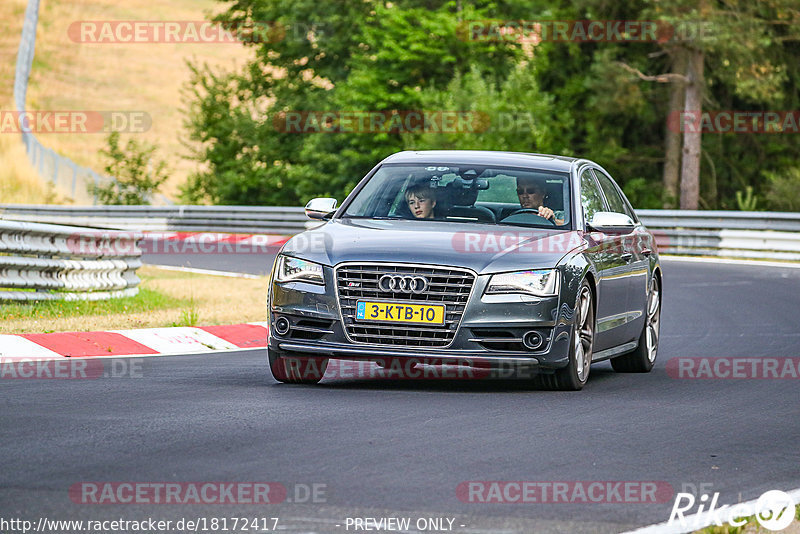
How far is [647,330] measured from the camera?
12.4 m

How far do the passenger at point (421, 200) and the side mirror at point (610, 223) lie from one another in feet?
3.85

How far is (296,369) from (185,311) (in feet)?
16.9

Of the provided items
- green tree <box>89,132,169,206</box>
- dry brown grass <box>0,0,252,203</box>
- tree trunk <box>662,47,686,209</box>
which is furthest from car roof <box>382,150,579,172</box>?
dry brown grass <box>0,0,252,203</box>

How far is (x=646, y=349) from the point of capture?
40.4ft

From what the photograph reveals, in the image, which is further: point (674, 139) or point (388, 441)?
point (674, 139)

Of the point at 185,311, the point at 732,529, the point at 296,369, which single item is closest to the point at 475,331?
the point at 296,369

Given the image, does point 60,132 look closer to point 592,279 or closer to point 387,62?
point 387,62

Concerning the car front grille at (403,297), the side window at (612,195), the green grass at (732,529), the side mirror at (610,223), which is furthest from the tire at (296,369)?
the green grass at (732,529)

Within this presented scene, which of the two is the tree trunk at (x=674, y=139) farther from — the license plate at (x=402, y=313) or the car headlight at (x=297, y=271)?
the license plate at (x=402, y=313)

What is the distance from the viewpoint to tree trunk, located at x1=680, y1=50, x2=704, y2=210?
41.0 metres

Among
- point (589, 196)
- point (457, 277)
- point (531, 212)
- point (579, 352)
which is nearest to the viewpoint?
point (457, 277)

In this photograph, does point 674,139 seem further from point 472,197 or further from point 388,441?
point 388,441

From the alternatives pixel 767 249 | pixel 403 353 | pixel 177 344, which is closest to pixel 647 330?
pixel 403 353

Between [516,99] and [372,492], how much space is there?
39.3 metres
